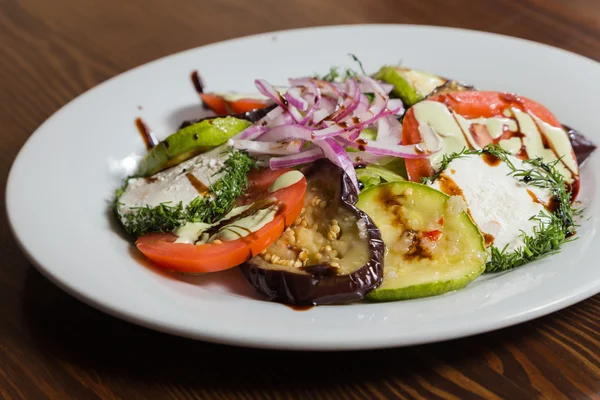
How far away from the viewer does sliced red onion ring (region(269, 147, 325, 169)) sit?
8.14 ft

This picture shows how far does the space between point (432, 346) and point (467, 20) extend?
293 cm

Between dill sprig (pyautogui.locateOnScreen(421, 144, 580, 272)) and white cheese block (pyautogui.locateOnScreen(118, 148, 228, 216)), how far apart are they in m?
0.81

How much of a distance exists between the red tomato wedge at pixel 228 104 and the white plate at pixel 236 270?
0.09 meters

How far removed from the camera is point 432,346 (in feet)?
6.13

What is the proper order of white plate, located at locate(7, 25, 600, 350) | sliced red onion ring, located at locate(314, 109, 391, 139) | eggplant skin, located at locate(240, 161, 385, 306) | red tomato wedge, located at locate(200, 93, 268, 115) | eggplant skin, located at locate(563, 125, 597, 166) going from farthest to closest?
red tomato wedge, located at locate(200, 93, 268, 115), eggplant skin, located at locate(563, 125, 597, 166), sliced red onion ring, located at locate(314, 109, 391, 139), eggplant skin, located at locate(240, 161, 385, 306), white plate, located at locate(7, 25, 600, 350)

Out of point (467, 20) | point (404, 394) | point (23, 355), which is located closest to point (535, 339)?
point (404, 394)

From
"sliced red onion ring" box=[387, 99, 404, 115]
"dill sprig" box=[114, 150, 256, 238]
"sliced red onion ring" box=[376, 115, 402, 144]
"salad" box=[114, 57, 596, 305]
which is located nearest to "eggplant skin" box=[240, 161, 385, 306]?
"salad" box=[114, 57, 596, 305]

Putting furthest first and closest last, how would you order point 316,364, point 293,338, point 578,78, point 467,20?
point 467,20 < point 578,78 < point 316,364 < point 293,338

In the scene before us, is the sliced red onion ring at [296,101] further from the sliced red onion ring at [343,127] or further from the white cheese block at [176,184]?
the white cheese block at [176,184]

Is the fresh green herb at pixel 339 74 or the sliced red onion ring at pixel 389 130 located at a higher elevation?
the sliced red onion ring at pixel 389 130

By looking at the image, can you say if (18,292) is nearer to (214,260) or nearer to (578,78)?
(214,260)

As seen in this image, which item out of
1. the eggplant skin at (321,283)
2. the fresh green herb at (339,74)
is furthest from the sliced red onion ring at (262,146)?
the fresh green herb at (339,74)

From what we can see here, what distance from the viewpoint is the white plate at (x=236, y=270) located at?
1.74 metres

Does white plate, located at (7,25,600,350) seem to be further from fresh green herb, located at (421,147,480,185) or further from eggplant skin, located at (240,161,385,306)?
fresh green herb, located at (421,147,480,185)
